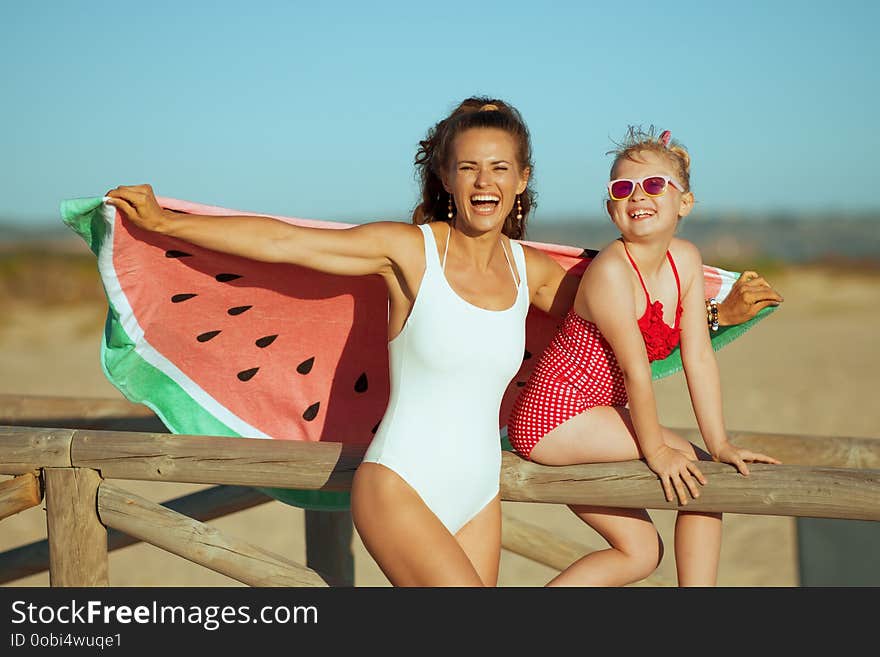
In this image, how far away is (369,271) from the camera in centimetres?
312

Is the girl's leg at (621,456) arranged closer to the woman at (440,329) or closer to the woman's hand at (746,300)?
the woman at (440,329)

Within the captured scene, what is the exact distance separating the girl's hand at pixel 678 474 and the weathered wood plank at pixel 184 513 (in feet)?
6.74

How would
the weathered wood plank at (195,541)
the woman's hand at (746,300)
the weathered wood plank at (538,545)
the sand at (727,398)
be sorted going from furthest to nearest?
the sand at (727,398)
the weathered wood plank at (538,545)
the woman's hand at (746,300)
the weathered wood plank at (195,541)

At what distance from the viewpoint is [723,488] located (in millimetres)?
2943

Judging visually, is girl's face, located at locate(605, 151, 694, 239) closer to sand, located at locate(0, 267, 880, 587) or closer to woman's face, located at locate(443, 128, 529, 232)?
woman's face, located at locate(443, 128, 529, 232)

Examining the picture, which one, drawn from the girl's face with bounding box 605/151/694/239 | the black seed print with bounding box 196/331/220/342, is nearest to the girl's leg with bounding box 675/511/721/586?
the girl's face with bounding box 605/151/694/239

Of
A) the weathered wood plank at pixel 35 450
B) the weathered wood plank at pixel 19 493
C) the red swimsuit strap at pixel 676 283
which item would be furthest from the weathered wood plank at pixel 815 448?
the weathered wood plank at pixel 19 493

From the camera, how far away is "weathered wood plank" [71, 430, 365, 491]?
125 inches

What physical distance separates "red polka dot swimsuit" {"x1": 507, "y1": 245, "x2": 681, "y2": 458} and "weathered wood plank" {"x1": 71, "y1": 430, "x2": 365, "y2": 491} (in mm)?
545

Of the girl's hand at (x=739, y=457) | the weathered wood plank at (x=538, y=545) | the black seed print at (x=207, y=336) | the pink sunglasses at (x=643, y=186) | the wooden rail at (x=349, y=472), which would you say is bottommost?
the weathered wood plank at (x=538, y=545)

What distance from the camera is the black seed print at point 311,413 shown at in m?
3.88

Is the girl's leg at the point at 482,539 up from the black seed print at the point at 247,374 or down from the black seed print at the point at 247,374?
down
